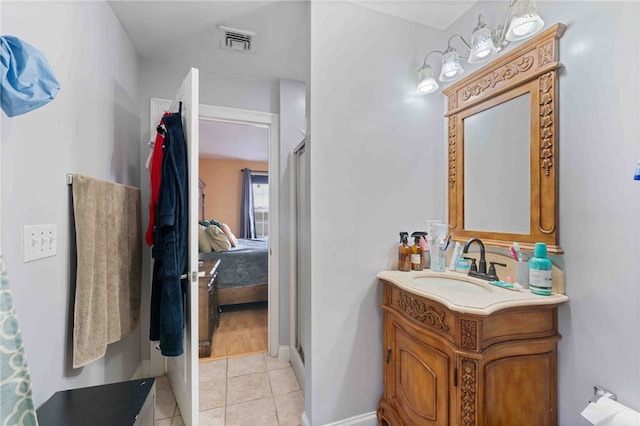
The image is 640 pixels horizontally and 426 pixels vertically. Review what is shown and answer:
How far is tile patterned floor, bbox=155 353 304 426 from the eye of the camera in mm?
1610

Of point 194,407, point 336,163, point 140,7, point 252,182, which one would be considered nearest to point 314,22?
point 336,163

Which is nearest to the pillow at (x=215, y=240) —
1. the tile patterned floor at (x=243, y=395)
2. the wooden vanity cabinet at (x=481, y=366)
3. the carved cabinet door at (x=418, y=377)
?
the tile patterned floor at (x=243, y=395)

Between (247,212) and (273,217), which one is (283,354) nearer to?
(273,217)

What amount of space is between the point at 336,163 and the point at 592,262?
116cm

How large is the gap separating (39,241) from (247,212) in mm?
5218

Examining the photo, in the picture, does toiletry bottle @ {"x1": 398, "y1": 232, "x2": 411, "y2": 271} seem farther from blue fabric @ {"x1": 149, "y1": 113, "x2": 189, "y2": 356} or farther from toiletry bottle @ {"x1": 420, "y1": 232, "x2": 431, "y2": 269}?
blue fabric @ {"x1": 149, "y1": 113, "x2": 189, "y2": 356}

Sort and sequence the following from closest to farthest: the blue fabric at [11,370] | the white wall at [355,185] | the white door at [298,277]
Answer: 1. the blue fabric at [11,370]
2. the white wall at [355,185]
3. the white door at [298,277]

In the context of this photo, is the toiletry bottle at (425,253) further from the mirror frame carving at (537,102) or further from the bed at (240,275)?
the bed at (240,275)

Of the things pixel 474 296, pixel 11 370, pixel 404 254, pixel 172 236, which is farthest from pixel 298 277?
pixel 11 370

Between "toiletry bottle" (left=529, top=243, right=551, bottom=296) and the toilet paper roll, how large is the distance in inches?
14.8

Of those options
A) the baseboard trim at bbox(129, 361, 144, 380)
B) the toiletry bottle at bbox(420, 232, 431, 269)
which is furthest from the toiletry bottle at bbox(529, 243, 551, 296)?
the baseboard trim at bbox(129, 361, 144, 380)

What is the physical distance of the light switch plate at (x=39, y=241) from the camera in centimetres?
91

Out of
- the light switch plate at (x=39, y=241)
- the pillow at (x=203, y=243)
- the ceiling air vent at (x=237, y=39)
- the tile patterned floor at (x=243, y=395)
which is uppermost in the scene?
the ceiling air vent at (x=237, y=39)

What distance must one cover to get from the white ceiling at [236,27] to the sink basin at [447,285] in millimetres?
1351
